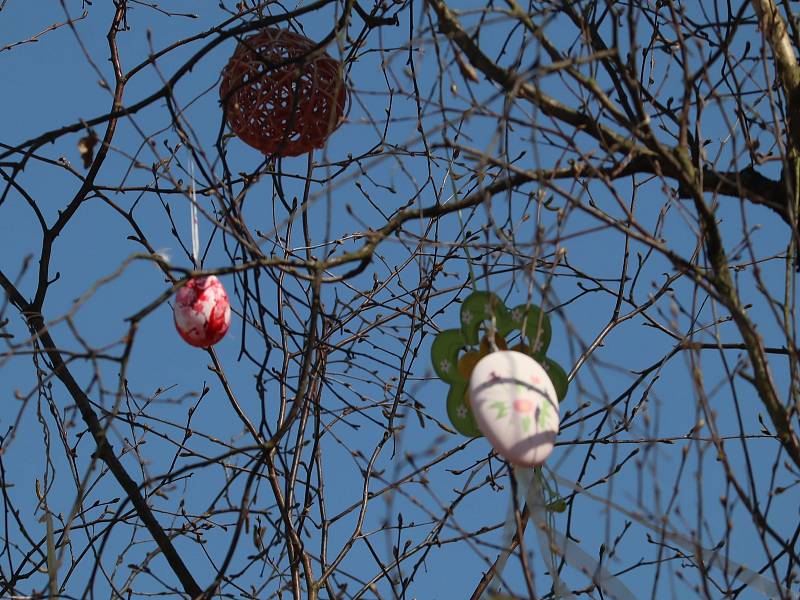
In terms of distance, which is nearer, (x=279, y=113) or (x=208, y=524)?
(x=279, y=113)

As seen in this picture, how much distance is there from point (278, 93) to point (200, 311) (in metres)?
0.50

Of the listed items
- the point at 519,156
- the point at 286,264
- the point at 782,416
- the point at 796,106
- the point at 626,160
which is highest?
the point at 519,156

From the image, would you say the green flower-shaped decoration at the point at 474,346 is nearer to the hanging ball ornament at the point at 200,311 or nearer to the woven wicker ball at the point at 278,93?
the hanging ball ornament at the point at 200,311

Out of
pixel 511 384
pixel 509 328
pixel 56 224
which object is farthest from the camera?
pixel 56 224

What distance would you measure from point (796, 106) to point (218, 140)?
1110mm

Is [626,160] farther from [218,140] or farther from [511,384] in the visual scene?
[218,140]

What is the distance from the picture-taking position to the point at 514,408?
1.86m

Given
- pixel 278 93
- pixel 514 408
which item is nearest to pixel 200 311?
pixel 278 93

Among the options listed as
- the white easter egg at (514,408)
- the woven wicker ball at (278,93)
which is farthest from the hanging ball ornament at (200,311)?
the white easter egg at (514,408)

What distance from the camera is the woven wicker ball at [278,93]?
2.47 metres

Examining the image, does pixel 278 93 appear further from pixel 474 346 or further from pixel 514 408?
pixel 514 408

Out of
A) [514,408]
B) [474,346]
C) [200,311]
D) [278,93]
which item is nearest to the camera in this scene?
[514,408]

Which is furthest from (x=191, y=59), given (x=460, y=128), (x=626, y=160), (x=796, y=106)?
(x=796, y=106)

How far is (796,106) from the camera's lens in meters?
2.21
